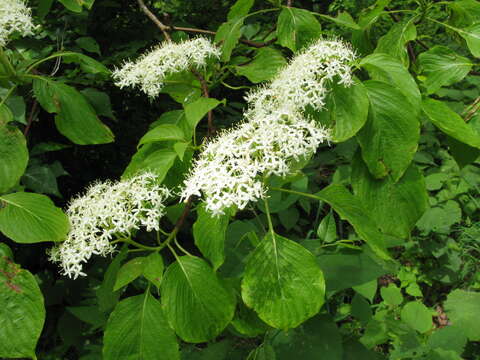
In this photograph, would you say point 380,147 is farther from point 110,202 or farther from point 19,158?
point 19,158

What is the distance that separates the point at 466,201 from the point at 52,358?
232cm

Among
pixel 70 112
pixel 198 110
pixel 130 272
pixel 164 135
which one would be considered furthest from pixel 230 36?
pixel 130 272

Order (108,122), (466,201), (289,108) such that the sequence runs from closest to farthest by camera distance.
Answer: (289,108), (108,122), (466,201)

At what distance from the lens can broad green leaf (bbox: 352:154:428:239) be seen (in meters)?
0.77

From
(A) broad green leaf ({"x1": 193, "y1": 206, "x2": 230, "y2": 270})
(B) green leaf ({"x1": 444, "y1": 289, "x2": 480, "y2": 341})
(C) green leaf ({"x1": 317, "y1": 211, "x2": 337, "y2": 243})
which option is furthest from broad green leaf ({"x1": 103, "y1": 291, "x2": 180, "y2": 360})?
(B) green leaf ({"x1": 444, "y1": 289, "x2": 480, "y2": 341})

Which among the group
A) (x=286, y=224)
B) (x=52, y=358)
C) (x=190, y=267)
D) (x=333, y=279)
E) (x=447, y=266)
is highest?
(x=190, y=267)

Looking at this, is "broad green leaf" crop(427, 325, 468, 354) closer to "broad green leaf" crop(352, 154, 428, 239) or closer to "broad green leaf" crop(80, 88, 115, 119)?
"broad green leaf" crop(352, 154, 428, 239)

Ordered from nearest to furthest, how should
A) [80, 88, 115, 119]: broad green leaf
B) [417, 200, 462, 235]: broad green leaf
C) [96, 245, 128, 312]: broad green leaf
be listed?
[96, 245, 128, 312]: broad green leaf < [80, 88, 115, 119]: broad green leaf < [417, 200, 462, 235]: broad green leaf

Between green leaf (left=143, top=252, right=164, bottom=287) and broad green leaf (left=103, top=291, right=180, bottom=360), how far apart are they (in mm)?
80

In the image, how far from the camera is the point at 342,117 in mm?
803

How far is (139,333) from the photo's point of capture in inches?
32.2

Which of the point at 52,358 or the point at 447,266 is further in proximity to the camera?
the point at 447,266

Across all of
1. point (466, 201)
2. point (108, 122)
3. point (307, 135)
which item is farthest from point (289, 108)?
point (466, 201)

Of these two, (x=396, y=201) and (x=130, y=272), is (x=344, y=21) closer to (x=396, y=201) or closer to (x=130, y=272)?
(x=396, y=201)
